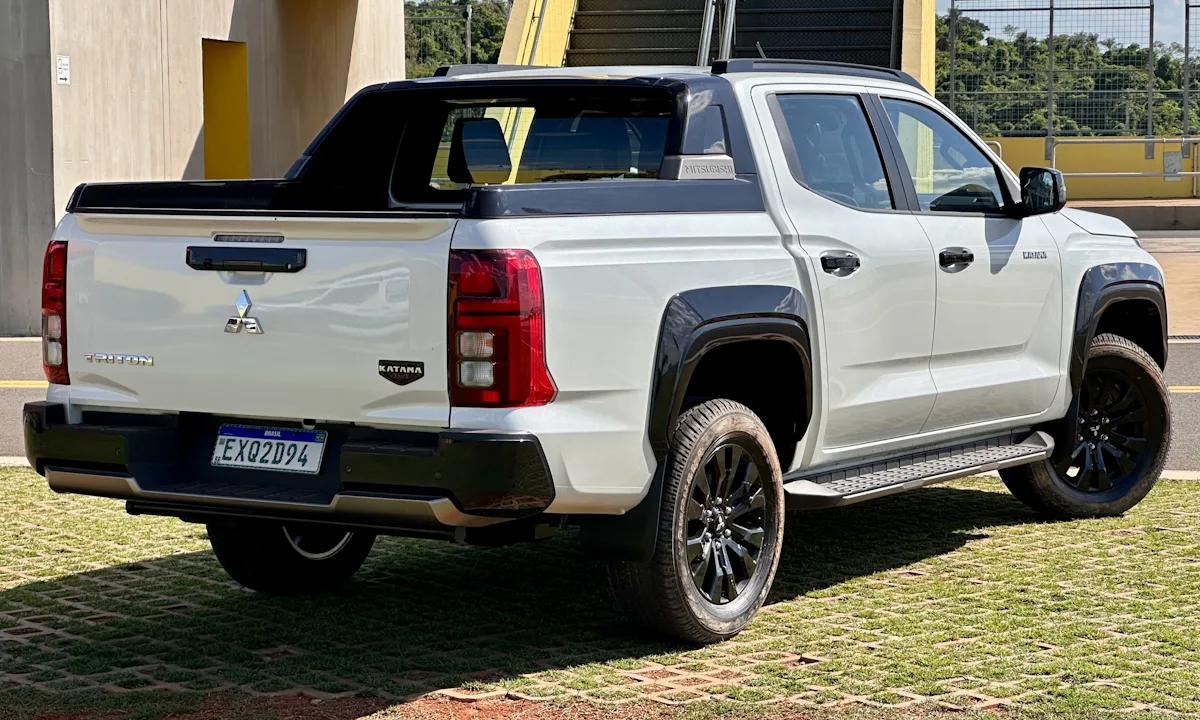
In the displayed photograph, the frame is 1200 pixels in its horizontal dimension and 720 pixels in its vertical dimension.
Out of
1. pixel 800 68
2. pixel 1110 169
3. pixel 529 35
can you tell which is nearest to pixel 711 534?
pixel 800 68

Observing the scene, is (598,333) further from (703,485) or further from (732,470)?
(732,470)

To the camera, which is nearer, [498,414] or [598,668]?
[498,414]

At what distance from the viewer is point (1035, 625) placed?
608cm

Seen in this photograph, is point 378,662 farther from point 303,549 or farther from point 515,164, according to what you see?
point 515,164

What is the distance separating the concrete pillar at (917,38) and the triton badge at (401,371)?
14.4m

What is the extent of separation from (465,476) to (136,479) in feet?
3.90

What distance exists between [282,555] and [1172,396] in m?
7.98

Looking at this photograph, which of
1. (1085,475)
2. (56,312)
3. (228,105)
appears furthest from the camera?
(228,105)

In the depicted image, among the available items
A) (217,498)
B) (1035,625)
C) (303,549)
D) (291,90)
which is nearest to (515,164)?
(303,549)

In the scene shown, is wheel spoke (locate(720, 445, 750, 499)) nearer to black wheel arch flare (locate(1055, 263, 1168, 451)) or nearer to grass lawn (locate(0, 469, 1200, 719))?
grass lawn (locate(0, 469, 1200, 719))

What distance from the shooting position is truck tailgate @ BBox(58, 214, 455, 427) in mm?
5133

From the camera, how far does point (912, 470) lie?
22.7ft

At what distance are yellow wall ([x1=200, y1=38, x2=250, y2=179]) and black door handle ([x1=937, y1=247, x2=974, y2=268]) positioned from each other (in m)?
15.7

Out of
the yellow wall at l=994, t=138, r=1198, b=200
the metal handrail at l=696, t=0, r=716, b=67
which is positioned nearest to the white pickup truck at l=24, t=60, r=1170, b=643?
the metal handrail at l=696, t=0, r=716, b=67
